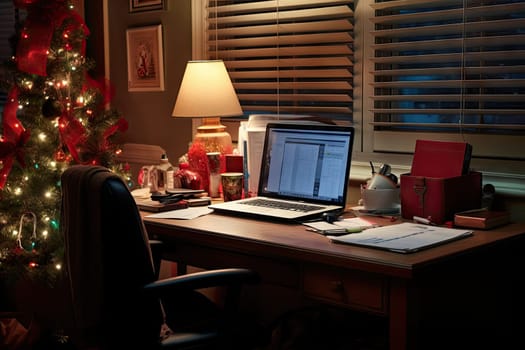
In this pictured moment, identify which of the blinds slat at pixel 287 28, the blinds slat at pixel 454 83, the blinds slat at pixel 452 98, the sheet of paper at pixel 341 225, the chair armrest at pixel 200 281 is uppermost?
the blinds slat at pixel 287 28

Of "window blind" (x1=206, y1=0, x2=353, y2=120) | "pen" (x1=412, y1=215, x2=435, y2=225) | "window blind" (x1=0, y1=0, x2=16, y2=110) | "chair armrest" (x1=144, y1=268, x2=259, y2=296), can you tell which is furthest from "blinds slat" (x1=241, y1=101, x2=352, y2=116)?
"window blind" (x1=0, y1=0, x2=16, y2=110)

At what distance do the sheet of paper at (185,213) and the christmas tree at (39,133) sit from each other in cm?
78

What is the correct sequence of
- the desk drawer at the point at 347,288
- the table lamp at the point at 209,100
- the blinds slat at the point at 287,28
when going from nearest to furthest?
1. the desk drawer at the point at 347,288
2. the blinds slat at the point at 287,28
3. the table lamp at the point at 209,100

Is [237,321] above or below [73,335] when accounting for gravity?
above

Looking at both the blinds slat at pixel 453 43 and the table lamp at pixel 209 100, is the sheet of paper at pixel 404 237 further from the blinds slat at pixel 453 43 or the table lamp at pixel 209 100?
the table lamp at pixel 209 100

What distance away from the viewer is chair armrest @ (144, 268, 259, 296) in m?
2.04

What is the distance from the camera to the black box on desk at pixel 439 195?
2.53m

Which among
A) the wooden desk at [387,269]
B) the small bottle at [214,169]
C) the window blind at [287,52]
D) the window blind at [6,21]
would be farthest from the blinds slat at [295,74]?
the window blind at [6,21]

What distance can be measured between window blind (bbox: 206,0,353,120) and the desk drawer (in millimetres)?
1034

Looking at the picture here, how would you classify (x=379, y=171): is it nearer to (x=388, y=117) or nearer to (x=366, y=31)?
(x=388, y=117)

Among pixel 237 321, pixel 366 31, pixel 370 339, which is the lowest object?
pixel 370 339

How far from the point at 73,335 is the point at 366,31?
2026 mm

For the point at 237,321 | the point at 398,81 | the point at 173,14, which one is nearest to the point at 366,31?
the point at 398,81

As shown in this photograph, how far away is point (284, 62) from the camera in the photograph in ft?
11.0
